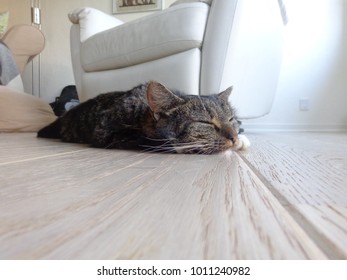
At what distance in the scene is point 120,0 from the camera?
3334mm

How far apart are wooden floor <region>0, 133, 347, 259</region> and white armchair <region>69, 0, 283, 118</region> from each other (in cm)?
103

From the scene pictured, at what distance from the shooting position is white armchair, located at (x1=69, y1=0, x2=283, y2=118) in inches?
59.8

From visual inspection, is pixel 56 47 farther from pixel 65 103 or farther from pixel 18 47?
pixel 65 103

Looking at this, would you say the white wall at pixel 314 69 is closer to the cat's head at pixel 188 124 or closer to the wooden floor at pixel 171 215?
the cat's head at pixel 188 124

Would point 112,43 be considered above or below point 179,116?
above

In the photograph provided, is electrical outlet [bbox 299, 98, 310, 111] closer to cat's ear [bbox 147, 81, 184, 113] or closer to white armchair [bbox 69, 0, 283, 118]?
white armchair [bbox 69, 0, 283, 118]

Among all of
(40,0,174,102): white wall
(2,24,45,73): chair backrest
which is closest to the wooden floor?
(2,24,45,73): chair backrest

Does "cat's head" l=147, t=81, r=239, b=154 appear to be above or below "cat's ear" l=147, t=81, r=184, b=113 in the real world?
below

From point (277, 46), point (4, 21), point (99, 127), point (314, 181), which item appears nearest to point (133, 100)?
point (99, 127)

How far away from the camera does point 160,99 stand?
38.9 inches

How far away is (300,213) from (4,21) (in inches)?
148

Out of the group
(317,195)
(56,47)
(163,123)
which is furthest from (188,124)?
(56,47)
